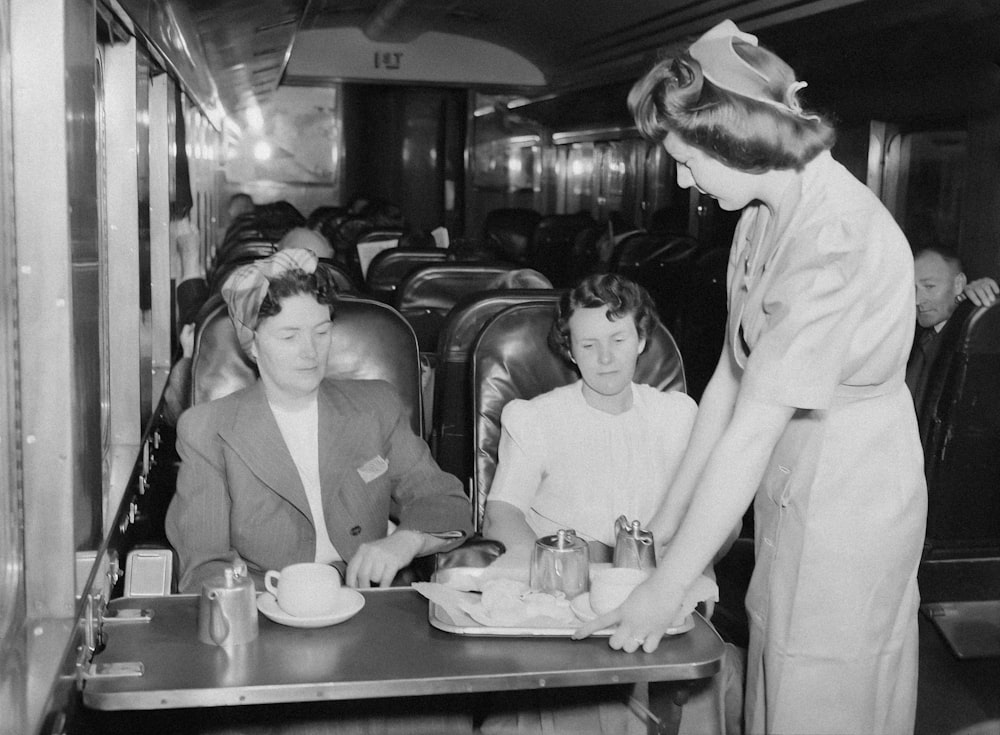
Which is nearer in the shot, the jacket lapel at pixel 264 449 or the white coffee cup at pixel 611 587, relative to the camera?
the white coffee cup at pixel 611 587

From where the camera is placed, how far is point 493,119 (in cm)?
1483

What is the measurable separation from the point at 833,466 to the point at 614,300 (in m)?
0.82

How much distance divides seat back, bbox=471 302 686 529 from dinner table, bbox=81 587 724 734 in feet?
3.58

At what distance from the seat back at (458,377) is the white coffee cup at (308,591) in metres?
1.41

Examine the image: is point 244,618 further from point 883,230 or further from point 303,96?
point 303,96

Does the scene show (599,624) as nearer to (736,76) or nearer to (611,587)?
(611,587)

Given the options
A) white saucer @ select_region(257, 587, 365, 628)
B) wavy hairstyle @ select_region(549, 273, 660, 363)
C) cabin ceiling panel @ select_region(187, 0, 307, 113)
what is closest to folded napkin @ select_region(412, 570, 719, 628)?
white saucer @ select_region(257, 587, 365, 628)

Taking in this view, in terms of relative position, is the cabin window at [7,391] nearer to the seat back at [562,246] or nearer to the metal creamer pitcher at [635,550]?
the metal creamer pitcher at [635,550]

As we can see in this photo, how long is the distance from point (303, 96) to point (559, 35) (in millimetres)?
5202

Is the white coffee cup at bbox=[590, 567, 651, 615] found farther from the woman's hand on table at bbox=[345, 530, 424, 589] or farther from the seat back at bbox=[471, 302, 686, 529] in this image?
the seat back at bbox=[471, 302, 686, 529]

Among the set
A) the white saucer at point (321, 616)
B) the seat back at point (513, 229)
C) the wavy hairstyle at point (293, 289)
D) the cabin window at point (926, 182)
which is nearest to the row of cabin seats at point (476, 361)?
the wavy hairstyle at point (293, 289)

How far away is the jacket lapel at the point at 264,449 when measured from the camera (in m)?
2.26

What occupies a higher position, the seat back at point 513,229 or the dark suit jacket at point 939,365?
the seat back at point 513,229

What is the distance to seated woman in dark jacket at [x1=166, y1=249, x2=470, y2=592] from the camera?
225cm
